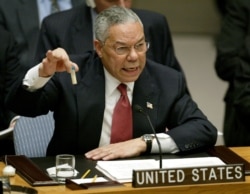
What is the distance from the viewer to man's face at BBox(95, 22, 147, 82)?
5.09 meters

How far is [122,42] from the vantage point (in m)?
5.10

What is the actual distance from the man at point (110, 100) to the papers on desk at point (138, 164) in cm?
14

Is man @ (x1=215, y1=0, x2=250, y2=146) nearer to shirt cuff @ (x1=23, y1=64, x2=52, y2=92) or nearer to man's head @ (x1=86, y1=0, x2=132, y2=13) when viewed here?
man's head @ (x1=86, y1=0, x2=132, y2=13)

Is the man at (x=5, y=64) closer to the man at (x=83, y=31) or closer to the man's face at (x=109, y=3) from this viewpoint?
the man at (x=83, y=31)

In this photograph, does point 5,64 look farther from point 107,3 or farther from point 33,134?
point 33,134

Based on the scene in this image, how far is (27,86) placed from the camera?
16.4 feet

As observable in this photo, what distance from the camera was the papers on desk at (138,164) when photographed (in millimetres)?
4609

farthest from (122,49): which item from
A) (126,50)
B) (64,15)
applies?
(64,15)

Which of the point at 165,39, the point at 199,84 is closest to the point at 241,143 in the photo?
the point at 165,39

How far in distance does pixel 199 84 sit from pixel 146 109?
4.15 metres

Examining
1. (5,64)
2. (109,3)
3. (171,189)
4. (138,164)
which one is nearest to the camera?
(171,189)

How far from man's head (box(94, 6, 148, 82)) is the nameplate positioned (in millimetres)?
930

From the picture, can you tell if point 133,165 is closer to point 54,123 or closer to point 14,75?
point 54,123

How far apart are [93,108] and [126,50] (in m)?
0.37
